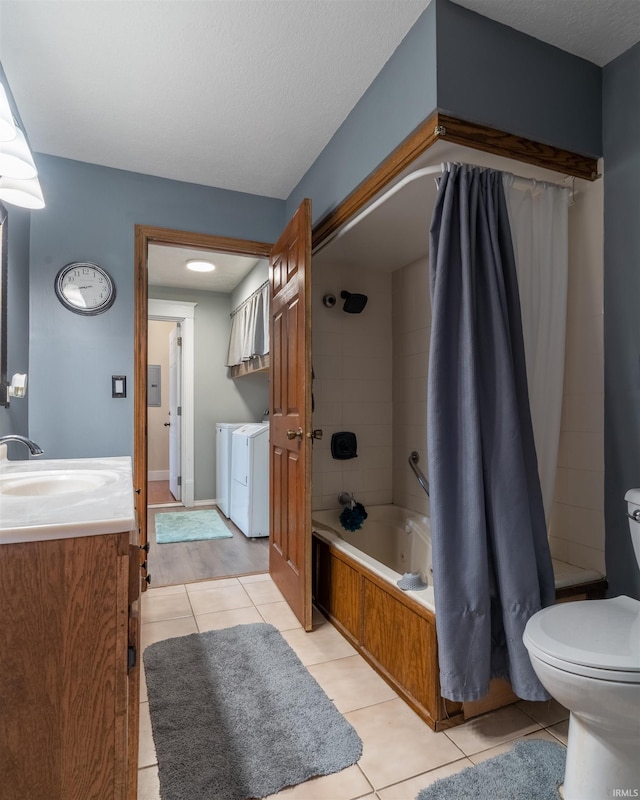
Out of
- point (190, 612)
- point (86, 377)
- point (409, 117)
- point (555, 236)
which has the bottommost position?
point (190, 612)

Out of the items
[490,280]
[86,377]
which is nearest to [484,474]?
[490,280]

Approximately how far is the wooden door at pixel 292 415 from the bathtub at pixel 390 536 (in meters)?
0.21

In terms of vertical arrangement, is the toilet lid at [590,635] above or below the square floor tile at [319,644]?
above

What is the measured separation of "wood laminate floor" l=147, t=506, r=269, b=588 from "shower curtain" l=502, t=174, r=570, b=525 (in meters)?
2.12

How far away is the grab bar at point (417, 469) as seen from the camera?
9.11 feet

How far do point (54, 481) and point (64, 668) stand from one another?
2.77ft

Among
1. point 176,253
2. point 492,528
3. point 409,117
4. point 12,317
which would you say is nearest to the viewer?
point 492,528

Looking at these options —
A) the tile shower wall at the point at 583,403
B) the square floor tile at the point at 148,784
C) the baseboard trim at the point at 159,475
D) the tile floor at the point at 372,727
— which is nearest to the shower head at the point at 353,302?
the tile shower wall at the point at 583,403

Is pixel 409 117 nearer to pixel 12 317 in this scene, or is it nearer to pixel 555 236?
pixel 555 236

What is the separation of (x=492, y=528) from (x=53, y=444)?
2.27 metres

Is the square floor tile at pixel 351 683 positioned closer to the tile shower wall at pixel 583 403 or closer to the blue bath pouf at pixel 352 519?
the blue bath pouf at pixel 352 519

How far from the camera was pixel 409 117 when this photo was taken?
1.77m

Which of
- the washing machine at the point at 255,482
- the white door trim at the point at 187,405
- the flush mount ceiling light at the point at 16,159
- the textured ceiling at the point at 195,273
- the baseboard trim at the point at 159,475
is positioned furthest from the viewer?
the baseboard trim at the point at 159,475

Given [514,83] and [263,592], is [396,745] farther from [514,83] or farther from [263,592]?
[514,83]
